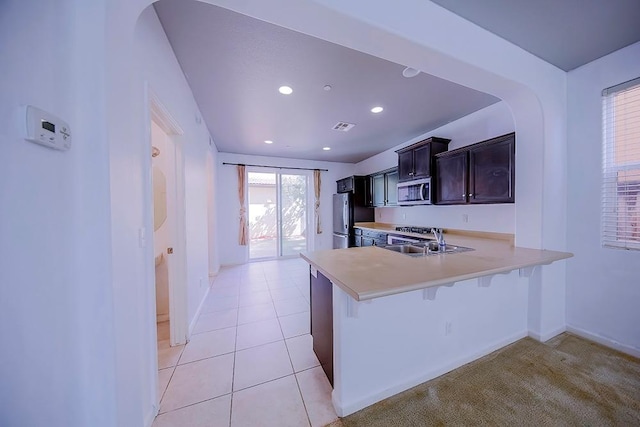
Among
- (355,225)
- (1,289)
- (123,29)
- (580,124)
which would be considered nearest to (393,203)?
(355,225)

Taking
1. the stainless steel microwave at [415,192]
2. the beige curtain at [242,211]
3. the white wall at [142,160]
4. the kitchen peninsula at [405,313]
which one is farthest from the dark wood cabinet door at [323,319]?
the beige curtain at [242,211]

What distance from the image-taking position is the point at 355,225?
16.9 ft

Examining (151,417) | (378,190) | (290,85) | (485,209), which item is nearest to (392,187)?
(378,190)

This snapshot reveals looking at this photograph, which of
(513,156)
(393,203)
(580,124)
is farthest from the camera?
(393,203)

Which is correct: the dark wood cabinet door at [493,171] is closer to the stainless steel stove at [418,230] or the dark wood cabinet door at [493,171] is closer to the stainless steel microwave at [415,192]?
the stainless steel microwave at [415,192]

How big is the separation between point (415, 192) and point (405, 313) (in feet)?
8.13

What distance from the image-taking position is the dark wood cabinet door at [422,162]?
11.2 feet

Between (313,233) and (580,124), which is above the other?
(580,124)

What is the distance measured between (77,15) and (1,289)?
3.36 ft

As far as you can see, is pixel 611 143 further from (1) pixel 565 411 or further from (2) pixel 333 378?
(2) pixel 333 378

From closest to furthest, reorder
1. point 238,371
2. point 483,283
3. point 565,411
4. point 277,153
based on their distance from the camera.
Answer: point 565,411, point 238,371, point 483,283, point 277,153

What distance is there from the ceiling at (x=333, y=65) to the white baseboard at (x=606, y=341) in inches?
102

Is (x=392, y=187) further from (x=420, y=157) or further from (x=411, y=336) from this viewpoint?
(x=411, y=336)

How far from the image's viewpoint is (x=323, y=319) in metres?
1.74
